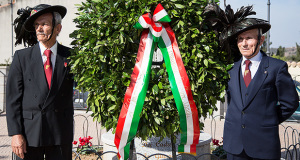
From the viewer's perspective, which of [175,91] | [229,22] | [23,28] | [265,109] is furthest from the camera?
[23,28]

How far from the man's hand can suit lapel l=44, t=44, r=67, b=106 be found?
41 cm

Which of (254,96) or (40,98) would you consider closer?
(254,96)

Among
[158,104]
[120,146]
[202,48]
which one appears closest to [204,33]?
[202,48]

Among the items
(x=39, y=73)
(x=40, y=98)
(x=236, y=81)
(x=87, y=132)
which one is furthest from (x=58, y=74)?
(x=87, y=132)

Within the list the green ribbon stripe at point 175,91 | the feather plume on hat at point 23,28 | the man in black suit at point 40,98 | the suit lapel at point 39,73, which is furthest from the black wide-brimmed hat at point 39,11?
the green ribbon stripe at point 175,91

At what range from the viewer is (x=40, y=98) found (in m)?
2.92

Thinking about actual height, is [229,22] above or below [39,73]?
above

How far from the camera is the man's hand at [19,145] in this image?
9.21ft

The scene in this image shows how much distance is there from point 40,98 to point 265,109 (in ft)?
7.18

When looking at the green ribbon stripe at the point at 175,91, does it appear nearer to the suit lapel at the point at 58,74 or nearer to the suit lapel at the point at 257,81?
the suit lapel at the point at 257,81

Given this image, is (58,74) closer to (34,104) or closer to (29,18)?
(34,104)

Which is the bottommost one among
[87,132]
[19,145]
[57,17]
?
[87,132]

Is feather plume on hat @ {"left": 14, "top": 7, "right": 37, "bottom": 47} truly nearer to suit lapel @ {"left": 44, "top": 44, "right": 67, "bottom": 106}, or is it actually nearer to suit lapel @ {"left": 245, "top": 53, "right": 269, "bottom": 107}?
suit lapel @ {"left": 44, "top": 44, "right": 67, "bottom": 106}

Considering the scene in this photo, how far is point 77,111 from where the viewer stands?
44.1ft
